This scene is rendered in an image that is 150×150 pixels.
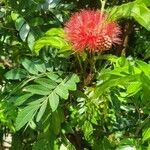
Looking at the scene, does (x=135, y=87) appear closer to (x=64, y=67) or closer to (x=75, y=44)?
(x=75, y=44)

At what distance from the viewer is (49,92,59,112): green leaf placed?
162cm

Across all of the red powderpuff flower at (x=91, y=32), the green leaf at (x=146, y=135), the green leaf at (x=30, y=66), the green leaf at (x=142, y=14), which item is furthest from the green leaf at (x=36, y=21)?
the green leaf at (x=146, y=135)

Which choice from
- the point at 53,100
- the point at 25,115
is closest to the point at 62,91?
the point at 53,100

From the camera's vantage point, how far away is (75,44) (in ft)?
5.35

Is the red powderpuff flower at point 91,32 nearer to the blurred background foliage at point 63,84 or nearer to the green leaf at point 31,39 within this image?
the blurred background foliage at point 63,84

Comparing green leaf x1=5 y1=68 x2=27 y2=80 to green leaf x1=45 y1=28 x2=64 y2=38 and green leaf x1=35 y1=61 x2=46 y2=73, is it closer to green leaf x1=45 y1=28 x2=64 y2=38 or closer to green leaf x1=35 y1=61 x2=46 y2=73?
green leaf x1=35 y1=61 x2=46 y2=73

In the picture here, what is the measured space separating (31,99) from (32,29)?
33cm

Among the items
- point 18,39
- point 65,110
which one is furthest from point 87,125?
point 18,39

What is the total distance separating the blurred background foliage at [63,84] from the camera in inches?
61.4

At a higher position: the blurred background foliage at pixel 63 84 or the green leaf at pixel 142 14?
the green leaf at pixel 142 14

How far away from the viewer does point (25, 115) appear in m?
1.63

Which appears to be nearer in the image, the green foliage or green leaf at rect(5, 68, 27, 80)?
the green foliage

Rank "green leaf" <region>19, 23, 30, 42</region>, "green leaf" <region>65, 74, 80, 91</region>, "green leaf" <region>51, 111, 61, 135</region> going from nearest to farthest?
"green leaf" <region>65, 74, 80, 91</region> → "green leaf" <region>51, 111, 61, 135</region> → "green leaf" <region>19, 23, 30, 42</region>

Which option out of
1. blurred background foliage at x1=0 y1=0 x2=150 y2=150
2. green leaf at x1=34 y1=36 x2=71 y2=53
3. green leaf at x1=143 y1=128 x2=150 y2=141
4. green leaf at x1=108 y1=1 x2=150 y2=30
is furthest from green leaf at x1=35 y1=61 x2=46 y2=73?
green leaf at x1=143 y1=128 x2=150 y2=141
